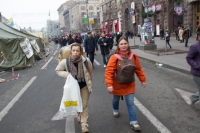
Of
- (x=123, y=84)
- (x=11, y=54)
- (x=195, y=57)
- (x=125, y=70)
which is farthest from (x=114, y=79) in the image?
(x=11, y=54)

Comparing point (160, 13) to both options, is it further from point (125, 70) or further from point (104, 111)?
point (125, 70)

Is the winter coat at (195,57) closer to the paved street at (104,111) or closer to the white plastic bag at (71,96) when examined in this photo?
the paved street at (104,111)

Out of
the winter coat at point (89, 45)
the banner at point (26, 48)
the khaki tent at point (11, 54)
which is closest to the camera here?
the winter coat at point (89, 45)

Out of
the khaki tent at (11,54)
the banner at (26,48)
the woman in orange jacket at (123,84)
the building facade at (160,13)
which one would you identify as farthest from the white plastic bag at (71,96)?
the building facade at (160,13)

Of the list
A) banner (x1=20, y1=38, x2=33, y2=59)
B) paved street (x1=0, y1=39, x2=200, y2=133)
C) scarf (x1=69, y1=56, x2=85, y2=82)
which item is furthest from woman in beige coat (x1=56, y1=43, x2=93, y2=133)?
banner (x1=20, y1=38, x2=33, y2=59)

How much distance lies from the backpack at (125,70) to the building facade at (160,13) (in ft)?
38.9

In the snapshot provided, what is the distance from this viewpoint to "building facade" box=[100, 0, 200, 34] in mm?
22086

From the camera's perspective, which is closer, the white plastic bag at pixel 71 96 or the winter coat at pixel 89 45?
the white plastic bag at pixel 71 96

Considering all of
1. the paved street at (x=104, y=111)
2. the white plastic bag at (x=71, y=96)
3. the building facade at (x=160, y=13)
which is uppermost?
the building facade at (x=160, y=13)

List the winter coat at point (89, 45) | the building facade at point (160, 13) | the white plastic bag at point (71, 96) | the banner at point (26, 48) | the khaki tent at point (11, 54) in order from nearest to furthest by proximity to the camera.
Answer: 1. the white plastic bag at point (71, 96)
2. the winter coat at point (89, 45)
3. the khaki tent at point (11, 54)
4. the banner at point (26, 48)
5. the building facade at point (160, 13)

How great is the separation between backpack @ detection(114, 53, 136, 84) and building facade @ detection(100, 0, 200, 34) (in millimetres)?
11865

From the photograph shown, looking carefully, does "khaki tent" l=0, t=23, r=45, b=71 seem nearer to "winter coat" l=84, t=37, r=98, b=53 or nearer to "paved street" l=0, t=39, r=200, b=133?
"winter coat" l=84, t=37, r=98, b=53

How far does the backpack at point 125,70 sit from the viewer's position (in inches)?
137

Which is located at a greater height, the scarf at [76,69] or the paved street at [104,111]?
the scarf at [76,69]
